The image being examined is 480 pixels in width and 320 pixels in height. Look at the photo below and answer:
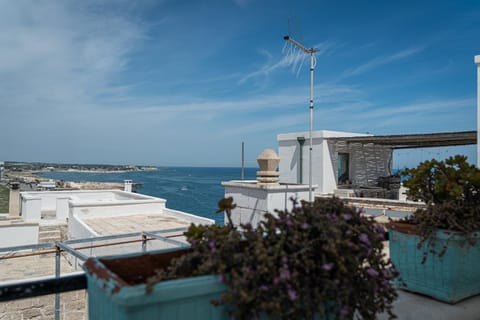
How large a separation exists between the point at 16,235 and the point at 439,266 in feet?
38.6

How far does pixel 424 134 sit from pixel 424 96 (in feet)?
48.3

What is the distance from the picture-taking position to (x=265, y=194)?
4570 mm

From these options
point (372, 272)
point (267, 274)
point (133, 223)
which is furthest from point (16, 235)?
point (372, 272)

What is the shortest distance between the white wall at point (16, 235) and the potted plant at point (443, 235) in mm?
11256

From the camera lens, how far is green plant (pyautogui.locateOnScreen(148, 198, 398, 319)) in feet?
3.95

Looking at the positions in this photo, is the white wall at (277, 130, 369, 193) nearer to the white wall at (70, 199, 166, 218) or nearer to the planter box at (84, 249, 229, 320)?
the white wall at (70, 199, 166, 218)

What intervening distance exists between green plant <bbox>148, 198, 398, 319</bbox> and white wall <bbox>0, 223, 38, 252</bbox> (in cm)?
1130

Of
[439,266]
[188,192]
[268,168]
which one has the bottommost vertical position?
[188,192]

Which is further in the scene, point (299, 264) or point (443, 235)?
point (443, 235)

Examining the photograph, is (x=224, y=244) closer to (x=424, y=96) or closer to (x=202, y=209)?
(x=424, y=96)

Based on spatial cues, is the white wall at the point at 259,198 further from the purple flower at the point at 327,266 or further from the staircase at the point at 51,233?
the staircase at the point at 51,233

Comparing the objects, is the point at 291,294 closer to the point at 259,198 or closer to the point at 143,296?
the point at 143,296

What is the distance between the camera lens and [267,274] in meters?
1.22

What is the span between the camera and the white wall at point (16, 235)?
10.5 metres
